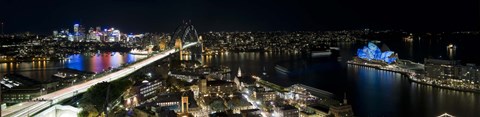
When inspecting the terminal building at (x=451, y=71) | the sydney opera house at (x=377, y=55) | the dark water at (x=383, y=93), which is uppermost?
the sydney opera house at (x=377, y=55)

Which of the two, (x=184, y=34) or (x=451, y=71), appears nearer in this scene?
(x=451, y=71)

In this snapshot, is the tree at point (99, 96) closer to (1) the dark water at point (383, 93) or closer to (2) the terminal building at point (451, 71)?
(1) the dark water at point (383, 93)

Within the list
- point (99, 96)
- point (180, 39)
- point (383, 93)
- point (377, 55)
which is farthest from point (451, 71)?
point (180, 39)

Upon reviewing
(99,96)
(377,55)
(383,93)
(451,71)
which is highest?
(377,55)

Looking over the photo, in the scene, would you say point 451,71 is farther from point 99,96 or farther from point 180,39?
point 180,39

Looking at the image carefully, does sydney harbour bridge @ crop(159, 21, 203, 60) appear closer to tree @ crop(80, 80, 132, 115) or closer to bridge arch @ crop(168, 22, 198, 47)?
bridge arch @ crop(168, 22, 198, 47)

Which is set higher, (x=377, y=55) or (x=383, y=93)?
(x=377, y=55)

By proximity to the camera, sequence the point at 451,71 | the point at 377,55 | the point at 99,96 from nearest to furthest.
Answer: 1. the point at 99,96
2. the point at 451,71
3. the point at 377,55

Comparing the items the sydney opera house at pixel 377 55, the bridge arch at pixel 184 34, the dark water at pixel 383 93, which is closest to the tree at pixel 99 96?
the dark water at pixel 383 93
